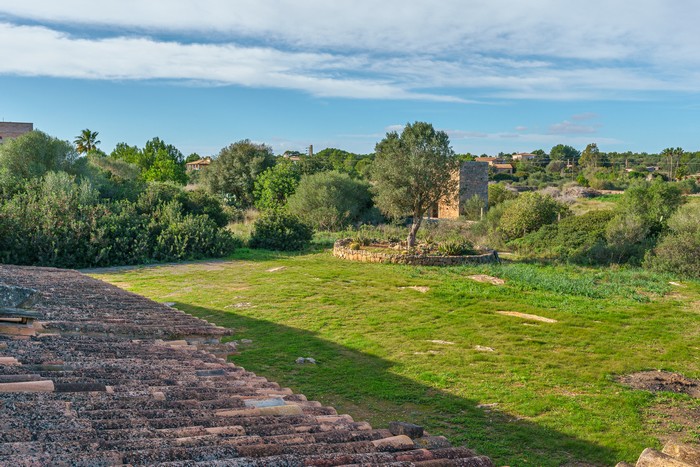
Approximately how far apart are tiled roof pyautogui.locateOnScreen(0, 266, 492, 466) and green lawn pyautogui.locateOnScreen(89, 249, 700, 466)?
296cm

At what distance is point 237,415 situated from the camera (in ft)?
11.2

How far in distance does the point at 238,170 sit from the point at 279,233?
62.7ft

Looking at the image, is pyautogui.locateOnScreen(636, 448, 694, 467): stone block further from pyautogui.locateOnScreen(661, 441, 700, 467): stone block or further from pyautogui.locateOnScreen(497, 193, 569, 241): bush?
pyautogui.locateOnScreen(497, 193, 569, 241): bush

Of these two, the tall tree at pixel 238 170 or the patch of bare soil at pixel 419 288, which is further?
the tall tree at pixel 238 170

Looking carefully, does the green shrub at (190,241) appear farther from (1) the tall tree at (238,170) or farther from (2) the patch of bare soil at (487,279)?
(1) the tall tree at (238,170)

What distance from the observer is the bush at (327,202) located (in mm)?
31875

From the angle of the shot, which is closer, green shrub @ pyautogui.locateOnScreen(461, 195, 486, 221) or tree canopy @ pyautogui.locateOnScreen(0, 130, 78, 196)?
tree canopy @ pyautogui.locateOnScreen(0, 130, 78, 196)

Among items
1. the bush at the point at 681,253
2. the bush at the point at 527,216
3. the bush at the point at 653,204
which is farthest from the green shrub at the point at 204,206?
the bush at the point at 653,204

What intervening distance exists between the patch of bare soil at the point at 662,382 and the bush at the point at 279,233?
18008 millimetres

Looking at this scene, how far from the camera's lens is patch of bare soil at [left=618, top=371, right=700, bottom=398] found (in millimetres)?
7896

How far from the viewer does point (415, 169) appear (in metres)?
21.0

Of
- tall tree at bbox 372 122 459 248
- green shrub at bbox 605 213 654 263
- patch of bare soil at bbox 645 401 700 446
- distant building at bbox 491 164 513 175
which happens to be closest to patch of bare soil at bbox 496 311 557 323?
patch of bare soil at bbox 645 401 700 446

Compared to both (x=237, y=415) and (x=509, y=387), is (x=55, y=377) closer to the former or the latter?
(x=237, y=415)

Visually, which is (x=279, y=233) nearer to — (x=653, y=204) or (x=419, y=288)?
(x=419, y=288)
